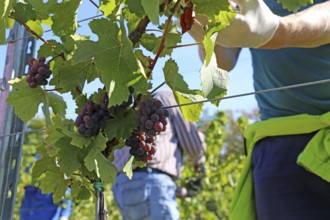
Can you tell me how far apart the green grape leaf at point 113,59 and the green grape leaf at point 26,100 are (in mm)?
232

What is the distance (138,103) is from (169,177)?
192 cm

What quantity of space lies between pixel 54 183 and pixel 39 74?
20 cm

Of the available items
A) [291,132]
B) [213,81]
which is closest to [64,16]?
[213,81]

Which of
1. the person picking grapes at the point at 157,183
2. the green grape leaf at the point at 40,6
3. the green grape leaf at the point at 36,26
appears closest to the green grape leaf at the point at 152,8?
the green grape leaf at the point at 40,6

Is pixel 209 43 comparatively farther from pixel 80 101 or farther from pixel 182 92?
pixel 80 101

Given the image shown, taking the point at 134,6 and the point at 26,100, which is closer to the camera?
the point at 134,6

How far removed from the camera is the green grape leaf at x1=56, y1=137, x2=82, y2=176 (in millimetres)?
907

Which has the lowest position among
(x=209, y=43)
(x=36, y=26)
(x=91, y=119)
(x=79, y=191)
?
(x=79, y=191)

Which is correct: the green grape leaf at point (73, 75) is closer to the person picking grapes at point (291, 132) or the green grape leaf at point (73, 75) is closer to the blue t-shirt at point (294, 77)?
the person picking grapes at point (291, 132)

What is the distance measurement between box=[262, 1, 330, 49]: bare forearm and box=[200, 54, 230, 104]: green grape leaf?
30 centimetres

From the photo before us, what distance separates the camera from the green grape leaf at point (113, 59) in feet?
2.67

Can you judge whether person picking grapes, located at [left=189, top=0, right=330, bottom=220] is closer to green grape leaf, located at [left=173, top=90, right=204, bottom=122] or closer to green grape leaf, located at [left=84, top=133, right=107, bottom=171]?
green grape leaf, located at [left=173, top=90, right=204, bottom=122]

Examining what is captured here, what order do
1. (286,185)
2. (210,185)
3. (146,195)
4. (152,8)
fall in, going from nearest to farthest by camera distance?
1. (152,8)
2. (286,185)
3. (146,195)
4. (210,185)

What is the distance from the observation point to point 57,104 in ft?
3.56
